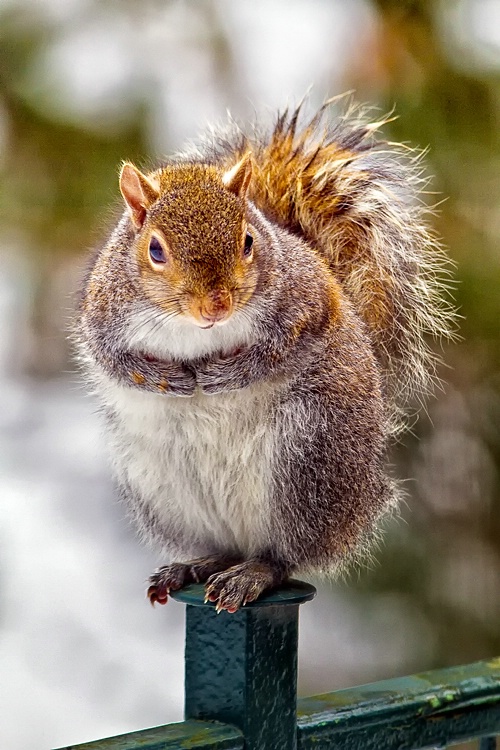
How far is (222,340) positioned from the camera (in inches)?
37.3

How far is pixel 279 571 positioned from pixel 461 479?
0.98 m

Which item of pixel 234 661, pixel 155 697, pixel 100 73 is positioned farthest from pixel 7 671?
pixel 234 661

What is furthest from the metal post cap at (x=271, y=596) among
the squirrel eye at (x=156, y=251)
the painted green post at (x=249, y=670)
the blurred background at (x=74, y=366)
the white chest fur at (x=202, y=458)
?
the blurred background at (x=74, y=366)

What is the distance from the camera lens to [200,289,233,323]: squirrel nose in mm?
826

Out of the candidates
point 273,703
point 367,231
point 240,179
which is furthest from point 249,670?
point 367,231

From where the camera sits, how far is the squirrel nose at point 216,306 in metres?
0.83

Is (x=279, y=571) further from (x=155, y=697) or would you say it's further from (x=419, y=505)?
(x=155, y=697)

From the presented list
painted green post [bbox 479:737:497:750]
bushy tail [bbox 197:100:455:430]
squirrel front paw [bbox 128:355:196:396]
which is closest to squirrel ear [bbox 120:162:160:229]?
squirrel front paw [bbox 128:355:196:396]

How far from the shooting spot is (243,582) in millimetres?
917

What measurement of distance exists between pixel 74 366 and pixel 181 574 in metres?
0.91

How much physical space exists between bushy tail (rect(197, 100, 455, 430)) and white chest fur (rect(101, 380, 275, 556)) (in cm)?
22

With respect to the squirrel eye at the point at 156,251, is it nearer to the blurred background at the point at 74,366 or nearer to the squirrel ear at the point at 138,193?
the squirrel ear at the point at 138,193

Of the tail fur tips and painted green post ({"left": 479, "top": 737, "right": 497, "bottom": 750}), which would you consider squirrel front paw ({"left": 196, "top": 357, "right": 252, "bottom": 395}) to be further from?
painted green post ({"left": 479, "top": 737, "right": 497, "bottom": 750})

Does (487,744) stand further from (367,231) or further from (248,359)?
(367,231)
